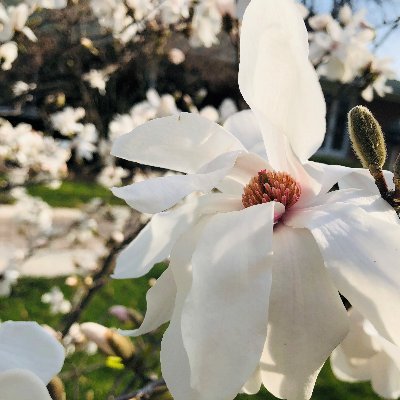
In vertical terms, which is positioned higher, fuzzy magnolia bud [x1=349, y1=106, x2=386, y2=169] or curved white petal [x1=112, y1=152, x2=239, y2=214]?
fuzzy magnolia bud [x1=349, y1=106, x2=386, y2=169]

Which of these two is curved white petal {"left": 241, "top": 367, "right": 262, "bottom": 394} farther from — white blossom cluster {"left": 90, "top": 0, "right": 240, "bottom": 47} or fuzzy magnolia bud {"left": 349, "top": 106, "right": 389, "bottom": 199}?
white blossom cluster {"left": 90, "top": 0, "right": 240, "bottom": 47}

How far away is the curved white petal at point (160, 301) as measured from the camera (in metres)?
0.52

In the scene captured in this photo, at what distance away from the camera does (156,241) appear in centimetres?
→ 53

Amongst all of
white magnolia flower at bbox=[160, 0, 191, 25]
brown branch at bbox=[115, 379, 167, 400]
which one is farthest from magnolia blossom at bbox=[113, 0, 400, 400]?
white magnolia flower at bbox=[160, 0, 191, 25]

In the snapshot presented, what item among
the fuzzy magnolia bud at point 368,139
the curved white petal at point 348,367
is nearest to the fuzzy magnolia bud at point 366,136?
the fuzzy magnolia bud at point 368,139

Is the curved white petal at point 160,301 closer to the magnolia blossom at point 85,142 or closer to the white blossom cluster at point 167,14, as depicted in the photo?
the white blossom cluster at point 167,14

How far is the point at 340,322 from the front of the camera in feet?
1.51

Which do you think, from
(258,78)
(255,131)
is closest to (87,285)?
(255,131)

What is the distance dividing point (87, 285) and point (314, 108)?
4.91 feet

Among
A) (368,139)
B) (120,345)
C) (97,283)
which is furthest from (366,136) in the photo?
(97,283)

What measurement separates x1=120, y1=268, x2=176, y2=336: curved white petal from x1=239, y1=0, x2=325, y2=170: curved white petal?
14cm

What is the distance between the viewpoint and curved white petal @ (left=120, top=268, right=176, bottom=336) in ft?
1.72

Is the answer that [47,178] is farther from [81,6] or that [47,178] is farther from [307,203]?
[307,203]

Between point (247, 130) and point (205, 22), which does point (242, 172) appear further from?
point (205, 22)
